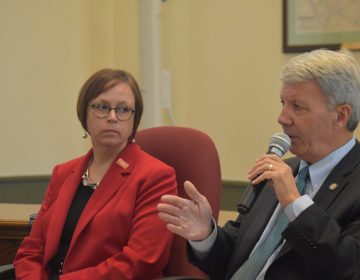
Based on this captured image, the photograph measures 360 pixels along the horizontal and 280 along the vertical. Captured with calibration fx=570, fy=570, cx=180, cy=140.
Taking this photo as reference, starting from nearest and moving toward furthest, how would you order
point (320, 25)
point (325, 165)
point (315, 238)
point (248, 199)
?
point (315, 238) < point (248, 199) < point (325, 165) < point (320, 25)

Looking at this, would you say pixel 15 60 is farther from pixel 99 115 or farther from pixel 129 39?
pixel 99 115

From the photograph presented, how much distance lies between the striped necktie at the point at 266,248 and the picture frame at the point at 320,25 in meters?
1.61

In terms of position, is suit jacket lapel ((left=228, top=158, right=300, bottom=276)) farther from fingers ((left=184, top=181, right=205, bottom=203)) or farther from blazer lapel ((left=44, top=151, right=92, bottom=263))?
blazer lapel ((left=44, top=151, right=92, bottom=263))

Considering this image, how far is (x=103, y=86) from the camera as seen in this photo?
224 cm

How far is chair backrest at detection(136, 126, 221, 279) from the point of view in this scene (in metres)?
2.14

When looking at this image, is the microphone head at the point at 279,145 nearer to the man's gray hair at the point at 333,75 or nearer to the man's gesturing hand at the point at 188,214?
the man's gray hair at the point at 333,75

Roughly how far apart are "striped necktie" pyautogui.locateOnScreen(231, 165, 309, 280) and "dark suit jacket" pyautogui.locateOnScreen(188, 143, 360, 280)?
56 mm

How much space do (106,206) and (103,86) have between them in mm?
480

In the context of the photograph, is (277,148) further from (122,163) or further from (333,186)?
(122,163)

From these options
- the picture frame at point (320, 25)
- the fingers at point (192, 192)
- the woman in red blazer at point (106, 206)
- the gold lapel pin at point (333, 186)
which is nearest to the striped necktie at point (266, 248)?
the gold lapel pin at point (333, 186)

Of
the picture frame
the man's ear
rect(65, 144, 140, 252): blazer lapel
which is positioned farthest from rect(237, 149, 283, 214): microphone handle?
the picture frame

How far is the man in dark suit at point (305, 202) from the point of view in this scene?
153 cm

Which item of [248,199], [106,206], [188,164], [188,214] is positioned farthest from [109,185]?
[248,199]

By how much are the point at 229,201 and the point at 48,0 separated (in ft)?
5.90
